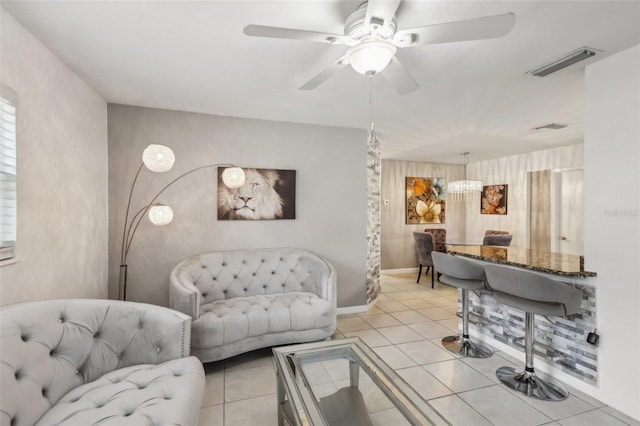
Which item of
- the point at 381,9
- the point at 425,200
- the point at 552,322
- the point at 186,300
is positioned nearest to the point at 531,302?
the point at 552,322

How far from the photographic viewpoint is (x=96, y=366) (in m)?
1.83

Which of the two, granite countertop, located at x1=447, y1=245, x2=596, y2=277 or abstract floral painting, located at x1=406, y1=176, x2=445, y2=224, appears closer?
granite countertop, located at x1=447, y1=245, x2=596, y2=277

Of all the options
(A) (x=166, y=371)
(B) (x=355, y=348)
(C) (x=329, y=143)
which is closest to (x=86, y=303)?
(A) (x=166, y=371)

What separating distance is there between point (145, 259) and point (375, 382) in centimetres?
273

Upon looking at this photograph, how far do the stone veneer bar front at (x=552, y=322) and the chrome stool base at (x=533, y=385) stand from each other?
184 millimetres

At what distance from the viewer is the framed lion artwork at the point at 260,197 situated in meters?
3.63

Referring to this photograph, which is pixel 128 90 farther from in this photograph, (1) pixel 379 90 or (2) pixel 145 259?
(1) pixel 379 90

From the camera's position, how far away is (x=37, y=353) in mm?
1552

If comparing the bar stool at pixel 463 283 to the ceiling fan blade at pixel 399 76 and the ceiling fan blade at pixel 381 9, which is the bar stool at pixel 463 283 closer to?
the ceiling fan blade at pixel 399 76

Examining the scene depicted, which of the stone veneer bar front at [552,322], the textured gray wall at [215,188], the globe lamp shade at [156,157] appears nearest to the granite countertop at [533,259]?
the stone veneer bar front at [552,322]

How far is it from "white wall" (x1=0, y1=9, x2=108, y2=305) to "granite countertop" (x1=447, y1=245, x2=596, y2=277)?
3.52m

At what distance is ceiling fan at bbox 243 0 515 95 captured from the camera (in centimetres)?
134

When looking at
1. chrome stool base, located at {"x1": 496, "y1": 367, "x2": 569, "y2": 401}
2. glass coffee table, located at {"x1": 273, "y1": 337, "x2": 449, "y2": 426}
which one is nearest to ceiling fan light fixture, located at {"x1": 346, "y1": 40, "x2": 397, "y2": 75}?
glass coffee table, located at {"x1": 273, "y1": 337, "x2": 449, "y2": 426}

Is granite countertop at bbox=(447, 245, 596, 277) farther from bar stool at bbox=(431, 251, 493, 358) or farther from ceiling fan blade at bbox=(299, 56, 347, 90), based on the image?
ceiling fan blade at bbox=(299, 56, 347, 90)
